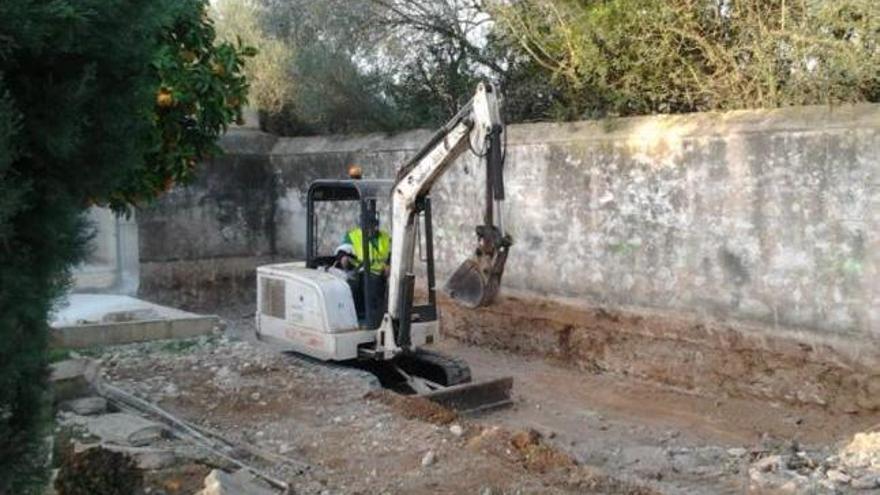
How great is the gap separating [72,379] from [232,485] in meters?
2.64

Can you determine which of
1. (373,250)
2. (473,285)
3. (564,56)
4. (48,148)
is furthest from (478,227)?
(48,148)

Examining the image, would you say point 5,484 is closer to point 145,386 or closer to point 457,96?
point 145,386

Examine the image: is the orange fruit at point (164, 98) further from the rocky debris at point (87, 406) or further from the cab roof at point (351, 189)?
the cab roof at point (351, 189)

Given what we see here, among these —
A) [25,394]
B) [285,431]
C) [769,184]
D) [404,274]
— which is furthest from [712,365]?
[25,394]

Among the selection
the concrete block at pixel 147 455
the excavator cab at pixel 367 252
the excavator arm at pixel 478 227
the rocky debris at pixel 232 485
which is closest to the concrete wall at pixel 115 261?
the excavator cab at pixel 367 252

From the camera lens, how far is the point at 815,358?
8898mm

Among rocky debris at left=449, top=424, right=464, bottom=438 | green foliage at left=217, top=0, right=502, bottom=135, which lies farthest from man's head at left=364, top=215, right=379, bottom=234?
green foliage at left=217, top=0, right=502, bottom=135

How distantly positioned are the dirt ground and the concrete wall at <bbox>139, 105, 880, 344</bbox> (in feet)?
3.52

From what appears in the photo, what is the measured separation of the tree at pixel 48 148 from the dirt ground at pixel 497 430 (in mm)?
2333

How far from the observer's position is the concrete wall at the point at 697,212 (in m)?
8.68

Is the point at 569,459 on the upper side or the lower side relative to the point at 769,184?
lower

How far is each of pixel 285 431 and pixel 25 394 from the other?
14.1 feet

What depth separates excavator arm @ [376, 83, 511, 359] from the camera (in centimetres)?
805

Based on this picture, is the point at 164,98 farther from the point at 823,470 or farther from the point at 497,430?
the point at 823,470
